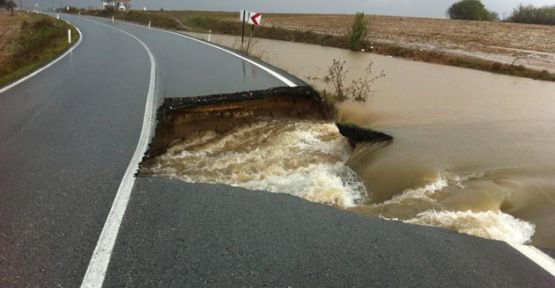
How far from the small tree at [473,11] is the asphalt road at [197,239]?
9749 cm

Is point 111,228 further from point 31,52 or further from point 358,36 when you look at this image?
point 358,36

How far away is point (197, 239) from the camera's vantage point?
12.6 feet

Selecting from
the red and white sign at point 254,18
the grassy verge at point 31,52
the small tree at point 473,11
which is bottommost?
the grassy verge at point 31,52

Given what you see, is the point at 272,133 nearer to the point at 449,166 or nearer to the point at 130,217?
the point at 449,166

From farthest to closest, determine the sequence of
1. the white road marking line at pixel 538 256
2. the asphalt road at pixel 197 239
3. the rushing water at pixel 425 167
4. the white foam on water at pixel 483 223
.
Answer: the rushing water at pixel 425 167 → the white foam on water at pixel 483 223 → the white road marking line at pixel 538 256 → the asphalt road at pixel 197 239

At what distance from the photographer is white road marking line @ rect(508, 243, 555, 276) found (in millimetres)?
3879

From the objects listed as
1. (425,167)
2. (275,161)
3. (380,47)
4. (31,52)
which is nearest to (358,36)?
(380,47)

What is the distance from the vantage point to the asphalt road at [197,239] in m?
3.39

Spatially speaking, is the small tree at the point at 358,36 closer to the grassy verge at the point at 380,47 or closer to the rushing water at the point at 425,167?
the grassy verge at the point at 380,47

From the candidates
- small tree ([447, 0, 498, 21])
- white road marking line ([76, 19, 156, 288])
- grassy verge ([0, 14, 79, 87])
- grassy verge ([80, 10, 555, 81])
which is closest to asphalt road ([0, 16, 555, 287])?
white road marking line ([76, 19, 156, 288])

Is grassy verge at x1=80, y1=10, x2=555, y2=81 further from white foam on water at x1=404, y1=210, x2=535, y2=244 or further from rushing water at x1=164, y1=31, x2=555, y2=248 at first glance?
white foam on water at x1=404, y1=210, x2=535, y2=244

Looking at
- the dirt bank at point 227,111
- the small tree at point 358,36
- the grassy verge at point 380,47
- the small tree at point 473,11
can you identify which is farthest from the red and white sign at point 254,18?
the small tree at point 473,11

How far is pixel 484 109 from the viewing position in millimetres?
12062

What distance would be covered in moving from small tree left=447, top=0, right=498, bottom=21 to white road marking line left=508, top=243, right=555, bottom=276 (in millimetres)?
97130
